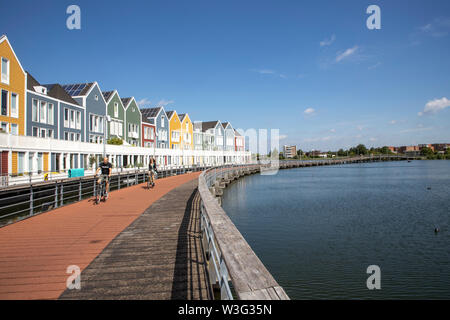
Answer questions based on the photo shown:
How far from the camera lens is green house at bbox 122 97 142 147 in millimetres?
46031

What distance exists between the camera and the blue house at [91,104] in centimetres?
3656

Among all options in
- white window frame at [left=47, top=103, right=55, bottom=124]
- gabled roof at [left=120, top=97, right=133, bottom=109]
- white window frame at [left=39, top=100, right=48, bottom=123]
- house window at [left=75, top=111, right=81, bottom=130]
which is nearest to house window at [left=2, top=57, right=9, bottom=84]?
white window frame at [left=39, top=100, right=48, bottom=123]

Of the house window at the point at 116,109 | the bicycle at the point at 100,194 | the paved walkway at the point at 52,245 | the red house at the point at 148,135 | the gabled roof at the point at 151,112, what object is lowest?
the paved walkway at the point at 52,245

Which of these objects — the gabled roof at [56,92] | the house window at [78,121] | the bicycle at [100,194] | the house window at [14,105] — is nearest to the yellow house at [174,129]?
the house window at [78,121]

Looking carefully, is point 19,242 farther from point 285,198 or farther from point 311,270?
point 285,198

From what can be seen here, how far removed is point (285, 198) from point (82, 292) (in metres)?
24.5

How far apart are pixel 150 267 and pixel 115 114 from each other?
41.3 meters

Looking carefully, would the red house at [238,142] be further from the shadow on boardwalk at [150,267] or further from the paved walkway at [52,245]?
the shadow on boardwalk at [150,267]

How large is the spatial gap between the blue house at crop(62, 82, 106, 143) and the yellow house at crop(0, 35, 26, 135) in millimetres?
9221

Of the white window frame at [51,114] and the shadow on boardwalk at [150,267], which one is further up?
the white window frame at [51,114]

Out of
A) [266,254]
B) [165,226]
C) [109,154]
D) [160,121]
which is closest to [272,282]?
[165,226]

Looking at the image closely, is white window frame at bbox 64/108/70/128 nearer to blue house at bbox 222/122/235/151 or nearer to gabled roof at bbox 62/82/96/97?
gabled roof at bbox 62/82/96/97

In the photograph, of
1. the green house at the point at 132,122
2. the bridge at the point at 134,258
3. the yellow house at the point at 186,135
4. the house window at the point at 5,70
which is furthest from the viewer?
the yellow house at the point at 186,135

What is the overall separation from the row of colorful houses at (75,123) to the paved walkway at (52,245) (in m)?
14.8
